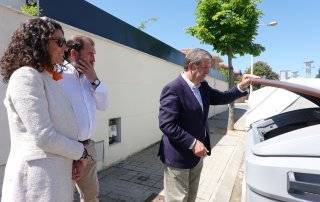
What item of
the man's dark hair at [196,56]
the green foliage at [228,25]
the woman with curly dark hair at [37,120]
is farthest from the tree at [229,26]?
the woman with curly dark hair at [37,120]

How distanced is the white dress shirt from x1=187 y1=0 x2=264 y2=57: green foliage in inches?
400

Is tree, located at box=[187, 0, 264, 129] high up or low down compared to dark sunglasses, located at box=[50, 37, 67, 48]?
up

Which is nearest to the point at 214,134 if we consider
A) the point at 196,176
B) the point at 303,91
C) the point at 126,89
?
the point at 126,89

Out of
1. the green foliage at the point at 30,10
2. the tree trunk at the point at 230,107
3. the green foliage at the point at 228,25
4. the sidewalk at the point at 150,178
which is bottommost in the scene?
the sidewalk at the point at 150,178

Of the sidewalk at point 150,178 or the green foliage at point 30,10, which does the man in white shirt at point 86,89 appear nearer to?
the green foliage at point 30,10

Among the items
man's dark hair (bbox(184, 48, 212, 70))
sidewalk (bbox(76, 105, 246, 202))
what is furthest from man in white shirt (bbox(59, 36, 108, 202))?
sidewalk (bbox(76, 105, 246, 202))

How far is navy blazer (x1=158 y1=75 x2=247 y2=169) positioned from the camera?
3055 mm

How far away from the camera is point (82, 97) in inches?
112

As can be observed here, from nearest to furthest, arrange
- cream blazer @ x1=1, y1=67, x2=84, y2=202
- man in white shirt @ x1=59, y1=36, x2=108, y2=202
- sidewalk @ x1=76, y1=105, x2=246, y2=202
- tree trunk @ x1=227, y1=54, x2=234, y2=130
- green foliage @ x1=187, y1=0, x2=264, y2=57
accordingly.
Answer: cream blazer @ x1=1, y1=67, x2=84, y2=202 < man in white shirt @ x1=59, y1=36, x2=108, y2=202 < sidewalk @ x1=76, y1=105, x2=246, y2=202 < green foliage @ x1=187, y1=0, x2=264, y2=57 < tree trunk @ x1=227, y1=54, x2=234, y2=130

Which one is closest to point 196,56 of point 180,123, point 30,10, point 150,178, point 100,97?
point 180,123

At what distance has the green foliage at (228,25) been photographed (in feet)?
42.0

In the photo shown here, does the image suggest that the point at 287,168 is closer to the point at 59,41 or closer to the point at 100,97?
the point at 59,41

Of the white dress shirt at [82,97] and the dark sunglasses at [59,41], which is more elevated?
the dark sunglasses at [59,41]

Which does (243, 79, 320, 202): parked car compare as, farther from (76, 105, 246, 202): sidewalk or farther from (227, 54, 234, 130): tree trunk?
(227, 54, 234, 130): tree trunk
